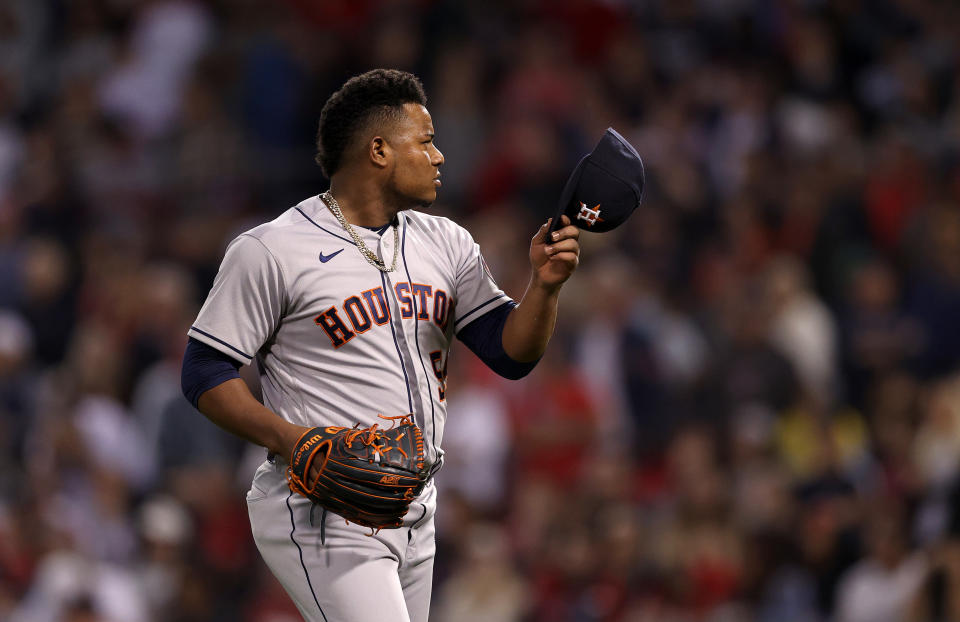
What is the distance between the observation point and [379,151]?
12.1 feet

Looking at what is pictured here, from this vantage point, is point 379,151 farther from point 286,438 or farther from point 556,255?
point 286,438

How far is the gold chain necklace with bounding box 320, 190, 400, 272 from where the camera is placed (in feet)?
12.0

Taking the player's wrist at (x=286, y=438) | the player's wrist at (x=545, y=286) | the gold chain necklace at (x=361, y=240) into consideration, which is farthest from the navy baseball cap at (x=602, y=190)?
the player's wrist at (x=286, y=438)

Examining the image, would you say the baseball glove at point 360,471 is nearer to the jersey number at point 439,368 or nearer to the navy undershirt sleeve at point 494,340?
the jersey number at point 439,368

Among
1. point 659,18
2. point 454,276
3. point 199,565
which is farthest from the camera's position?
point 659,18

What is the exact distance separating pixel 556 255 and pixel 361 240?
522mm

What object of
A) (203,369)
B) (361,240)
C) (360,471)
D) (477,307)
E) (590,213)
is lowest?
(360,471)

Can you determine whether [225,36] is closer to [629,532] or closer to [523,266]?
[523,266]

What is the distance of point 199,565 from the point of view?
7.82 m

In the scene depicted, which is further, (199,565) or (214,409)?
(199,565)

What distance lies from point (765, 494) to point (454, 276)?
4.06m

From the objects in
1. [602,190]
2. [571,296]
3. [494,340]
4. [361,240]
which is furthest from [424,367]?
[571,296]

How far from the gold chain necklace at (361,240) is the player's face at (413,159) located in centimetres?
12

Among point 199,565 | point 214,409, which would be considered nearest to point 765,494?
point 199,565
